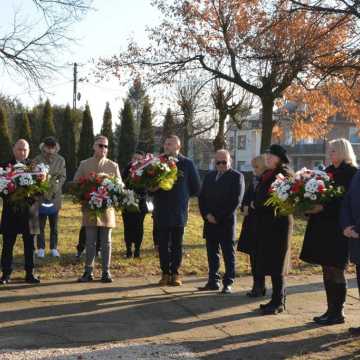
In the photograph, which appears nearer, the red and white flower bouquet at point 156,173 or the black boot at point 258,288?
the black boot at point 258,288

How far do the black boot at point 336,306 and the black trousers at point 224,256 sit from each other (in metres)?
1.78

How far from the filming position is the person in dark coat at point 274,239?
22.0ft

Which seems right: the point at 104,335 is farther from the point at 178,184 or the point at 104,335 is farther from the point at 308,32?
the point at 308,32

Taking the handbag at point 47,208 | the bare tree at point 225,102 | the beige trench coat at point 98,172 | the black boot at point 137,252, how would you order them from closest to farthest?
the beige trench coat at point 98,172 → the handbag at point 47,208 → the black boot at point 137,252 → the bare tree at point 225,102

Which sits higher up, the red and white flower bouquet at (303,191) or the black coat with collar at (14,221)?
the red and white flower bouquet at (303,191)

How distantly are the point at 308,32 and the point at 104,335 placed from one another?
375 inches

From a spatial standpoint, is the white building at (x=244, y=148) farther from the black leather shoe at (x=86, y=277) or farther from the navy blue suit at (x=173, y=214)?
the black leather shoe at (x=86, y=277)

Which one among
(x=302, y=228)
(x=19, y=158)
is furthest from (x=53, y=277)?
(x=302, y=228)

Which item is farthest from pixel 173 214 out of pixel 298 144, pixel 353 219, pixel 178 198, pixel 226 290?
pixel 298 144

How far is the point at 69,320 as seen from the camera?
623 centimetres

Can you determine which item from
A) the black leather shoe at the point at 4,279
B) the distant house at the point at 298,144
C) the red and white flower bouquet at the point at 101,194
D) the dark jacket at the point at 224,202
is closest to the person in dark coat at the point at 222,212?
the dark jacket at the point at 224,202

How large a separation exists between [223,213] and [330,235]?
194cm

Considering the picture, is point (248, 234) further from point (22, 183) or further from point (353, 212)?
point (22, 183)

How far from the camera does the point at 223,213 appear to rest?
786 centimetres
